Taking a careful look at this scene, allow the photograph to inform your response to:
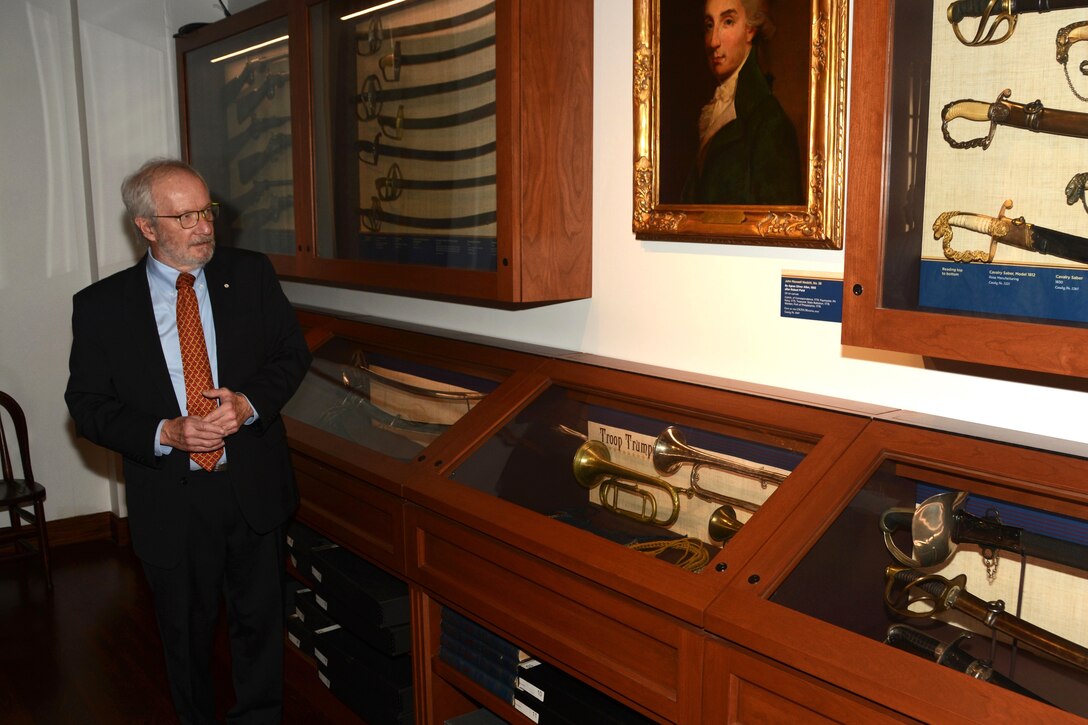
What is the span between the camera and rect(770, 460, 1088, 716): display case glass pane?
1.56 m

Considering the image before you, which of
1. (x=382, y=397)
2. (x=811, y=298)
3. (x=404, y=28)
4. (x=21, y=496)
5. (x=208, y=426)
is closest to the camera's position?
(x=811, y=298)

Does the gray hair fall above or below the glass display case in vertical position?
above

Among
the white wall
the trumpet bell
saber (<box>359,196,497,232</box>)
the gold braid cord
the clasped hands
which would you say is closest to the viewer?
the gold braid cord

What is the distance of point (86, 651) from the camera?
3826 mm

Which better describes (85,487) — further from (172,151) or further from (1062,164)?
(1062,164)

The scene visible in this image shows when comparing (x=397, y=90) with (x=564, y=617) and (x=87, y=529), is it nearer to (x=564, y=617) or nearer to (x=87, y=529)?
(x=564, y=617)

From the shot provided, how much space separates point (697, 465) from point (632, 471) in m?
0.20

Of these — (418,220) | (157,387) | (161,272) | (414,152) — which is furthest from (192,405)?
(414,152)

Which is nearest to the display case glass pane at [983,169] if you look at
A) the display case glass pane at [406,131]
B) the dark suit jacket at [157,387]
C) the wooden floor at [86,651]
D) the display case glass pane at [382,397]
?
the display case glass pane at [406,131]

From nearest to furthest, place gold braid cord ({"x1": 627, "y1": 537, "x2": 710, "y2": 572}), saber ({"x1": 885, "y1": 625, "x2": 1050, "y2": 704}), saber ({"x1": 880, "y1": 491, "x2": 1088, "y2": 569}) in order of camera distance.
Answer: saber ({"x1": 885, "y1": 625, "x2": 1050, "y2": 704}) → saber ({"x1": 880, "y1": 491, "x2": 1088, "y2": 569}) → gold braid cord ({"x1": 627, "y1": 537, "x2": 710, "y2": 572})

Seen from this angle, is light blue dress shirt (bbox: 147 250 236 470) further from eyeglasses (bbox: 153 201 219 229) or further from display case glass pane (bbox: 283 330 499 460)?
display case glass pane (bbox: 283 330 499 460)

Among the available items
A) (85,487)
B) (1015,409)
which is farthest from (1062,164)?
(85,487)

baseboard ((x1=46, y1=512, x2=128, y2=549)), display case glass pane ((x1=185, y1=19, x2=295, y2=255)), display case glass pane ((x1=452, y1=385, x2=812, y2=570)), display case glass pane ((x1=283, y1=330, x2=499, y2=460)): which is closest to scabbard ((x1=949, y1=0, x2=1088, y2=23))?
display case glass pane ((x1=452, y1=385, x2=812, y2=570))

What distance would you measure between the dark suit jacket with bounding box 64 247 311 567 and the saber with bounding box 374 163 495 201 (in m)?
0.54
